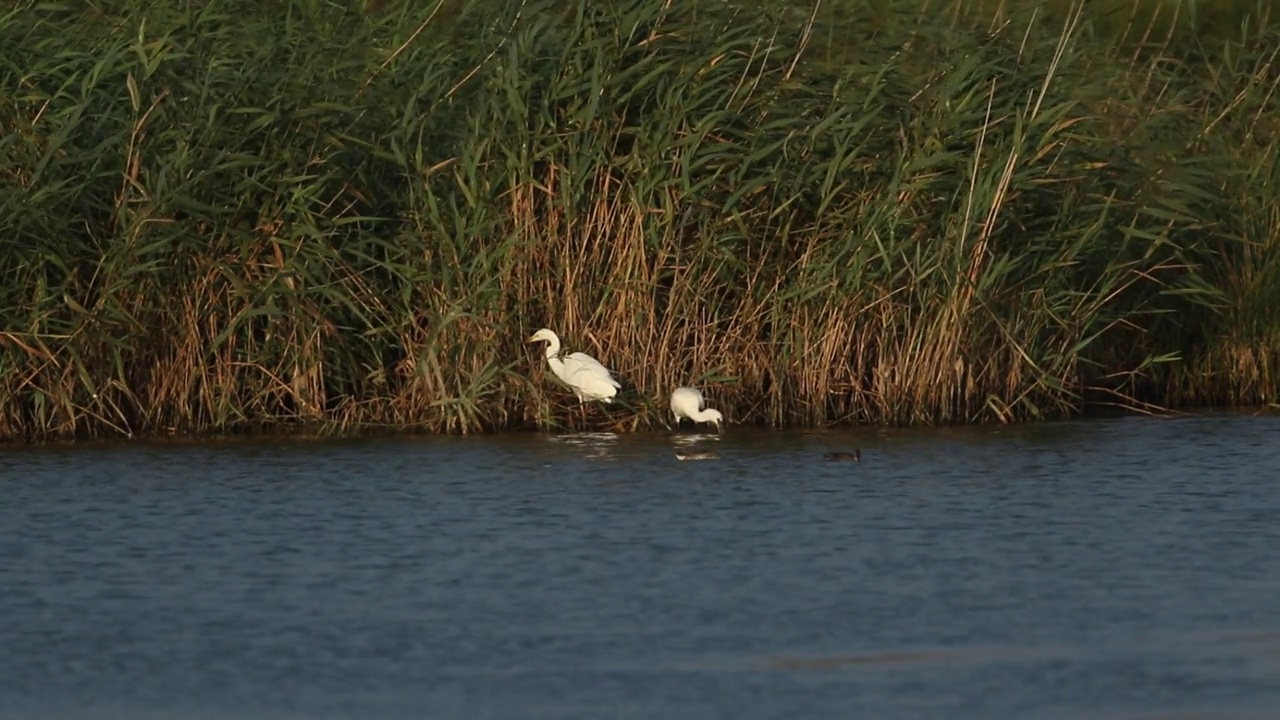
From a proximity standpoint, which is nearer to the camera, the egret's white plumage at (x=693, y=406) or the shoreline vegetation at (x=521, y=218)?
the egret's white plumage at (x=693, y=406)

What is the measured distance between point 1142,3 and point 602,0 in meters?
8.01

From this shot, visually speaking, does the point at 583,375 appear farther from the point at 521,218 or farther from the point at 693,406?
the point at 521,218

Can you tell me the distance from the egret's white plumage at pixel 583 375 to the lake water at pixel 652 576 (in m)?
0.28

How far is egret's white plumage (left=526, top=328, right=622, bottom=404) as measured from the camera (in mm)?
10820

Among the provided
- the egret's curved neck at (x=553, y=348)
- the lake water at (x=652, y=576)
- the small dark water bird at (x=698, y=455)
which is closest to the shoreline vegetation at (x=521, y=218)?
the egret's curved neck at (x=553, y=348)

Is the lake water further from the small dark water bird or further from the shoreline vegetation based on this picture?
the shoreline vegetation

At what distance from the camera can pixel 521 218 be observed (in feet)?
37.1

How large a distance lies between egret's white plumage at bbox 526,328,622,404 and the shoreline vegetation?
291mm

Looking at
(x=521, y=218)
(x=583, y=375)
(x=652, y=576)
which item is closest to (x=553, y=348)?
(x=583, y=375)

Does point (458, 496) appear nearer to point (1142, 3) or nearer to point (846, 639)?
point (846, 639)

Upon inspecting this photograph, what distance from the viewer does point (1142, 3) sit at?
720 inches

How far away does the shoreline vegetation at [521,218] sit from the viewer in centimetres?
1104

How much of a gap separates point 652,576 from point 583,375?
2757 millimetres

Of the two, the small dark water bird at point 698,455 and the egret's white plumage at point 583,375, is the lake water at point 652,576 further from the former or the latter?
the egret's white plumage at point 583,375
